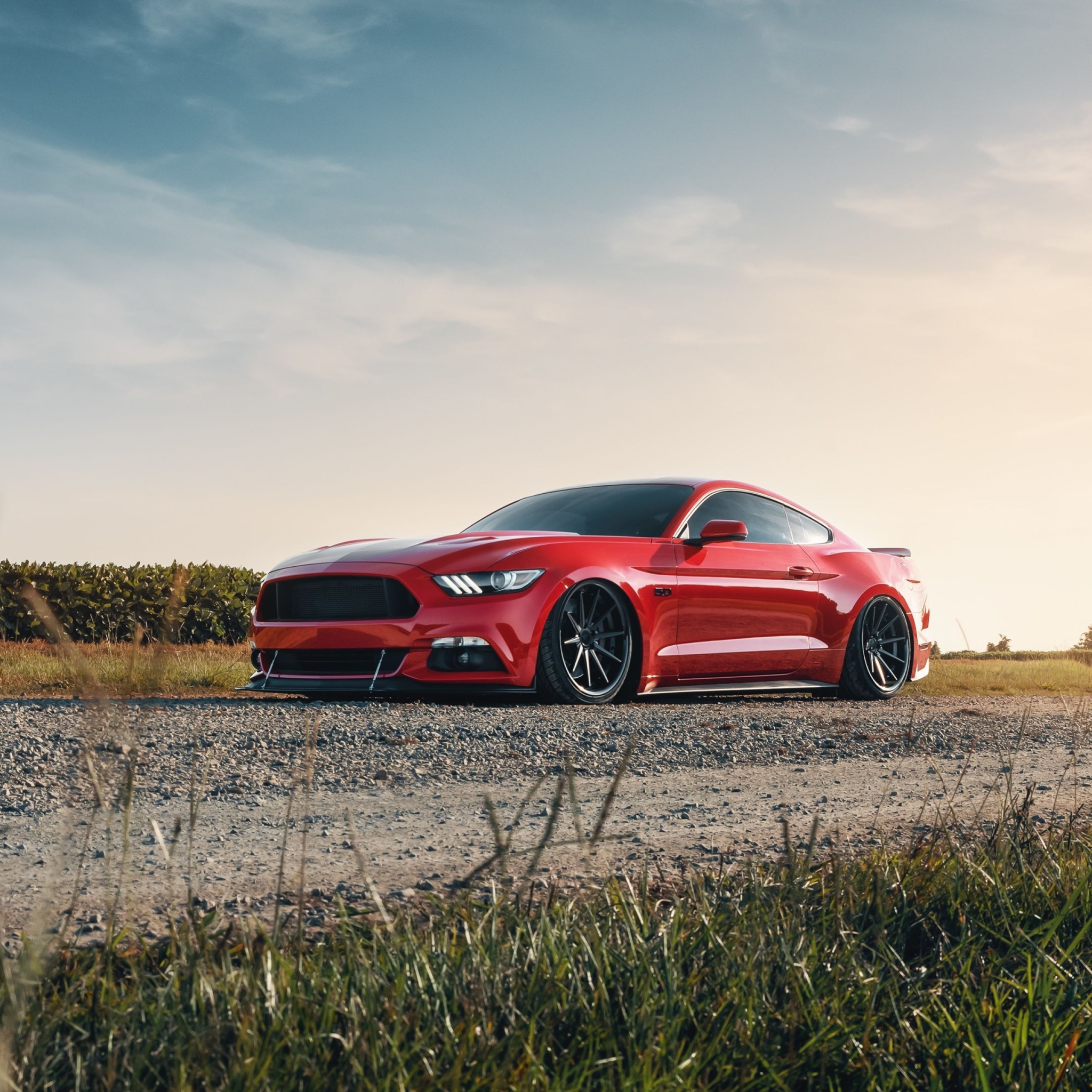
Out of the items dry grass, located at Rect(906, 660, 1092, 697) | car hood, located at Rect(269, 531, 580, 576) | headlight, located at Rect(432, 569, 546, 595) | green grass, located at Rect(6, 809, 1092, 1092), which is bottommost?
dry grass, located at Rect(906, 660, 1092, 697)

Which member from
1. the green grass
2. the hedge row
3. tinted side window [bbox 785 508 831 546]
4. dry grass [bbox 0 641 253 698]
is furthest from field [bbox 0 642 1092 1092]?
the hedge row

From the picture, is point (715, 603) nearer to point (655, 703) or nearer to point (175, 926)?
point (655, 703)

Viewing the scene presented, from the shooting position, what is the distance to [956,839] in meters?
3.55

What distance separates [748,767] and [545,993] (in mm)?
3108

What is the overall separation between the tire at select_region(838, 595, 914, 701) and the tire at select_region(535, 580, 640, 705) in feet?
7.58

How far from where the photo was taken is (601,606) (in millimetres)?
7297

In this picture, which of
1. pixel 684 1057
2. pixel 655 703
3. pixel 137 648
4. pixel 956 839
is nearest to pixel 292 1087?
pixel 684 1057

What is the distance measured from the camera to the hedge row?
663 inches

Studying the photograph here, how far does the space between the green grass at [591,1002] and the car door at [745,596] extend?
16.5ft

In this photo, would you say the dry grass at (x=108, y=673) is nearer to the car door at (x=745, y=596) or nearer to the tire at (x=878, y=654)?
the car door at (x=745, y=596)

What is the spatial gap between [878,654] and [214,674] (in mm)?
5717

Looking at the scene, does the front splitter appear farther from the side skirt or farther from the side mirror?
the side mirror

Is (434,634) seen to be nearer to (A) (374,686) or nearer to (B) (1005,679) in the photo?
(A) (374,686)

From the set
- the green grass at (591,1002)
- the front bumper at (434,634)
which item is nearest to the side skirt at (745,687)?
the front bumper at (434,634)
